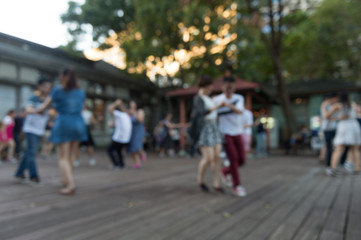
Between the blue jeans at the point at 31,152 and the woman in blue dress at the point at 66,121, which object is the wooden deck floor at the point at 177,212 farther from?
the woman in blue dress at the point at 66,121

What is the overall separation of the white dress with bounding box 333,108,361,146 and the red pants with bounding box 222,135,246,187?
103 inches

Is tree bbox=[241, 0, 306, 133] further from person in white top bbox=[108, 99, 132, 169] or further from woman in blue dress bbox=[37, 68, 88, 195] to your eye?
woman in blue dress bbox=[37, 68, 88, 195]

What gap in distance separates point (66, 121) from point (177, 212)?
1.85 m

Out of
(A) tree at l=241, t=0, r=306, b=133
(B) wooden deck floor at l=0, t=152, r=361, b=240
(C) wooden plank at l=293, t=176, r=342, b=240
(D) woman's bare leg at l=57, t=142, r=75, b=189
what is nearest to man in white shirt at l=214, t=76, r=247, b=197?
(B) wooden deck floor at l=0, t=152, r=361, b=240

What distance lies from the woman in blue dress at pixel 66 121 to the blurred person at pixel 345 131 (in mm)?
4653

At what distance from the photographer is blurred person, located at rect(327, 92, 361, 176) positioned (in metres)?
5.01

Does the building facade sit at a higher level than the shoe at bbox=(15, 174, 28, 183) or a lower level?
higher

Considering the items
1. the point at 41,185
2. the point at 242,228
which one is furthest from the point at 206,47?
the point at 242,228

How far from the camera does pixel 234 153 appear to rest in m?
3.51

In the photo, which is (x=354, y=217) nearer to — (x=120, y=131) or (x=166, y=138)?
(x=120, y=131)

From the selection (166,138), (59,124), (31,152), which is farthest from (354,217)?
(166,138)

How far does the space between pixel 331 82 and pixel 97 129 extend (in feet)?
48.5

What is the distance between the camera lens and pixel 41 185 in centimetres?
403

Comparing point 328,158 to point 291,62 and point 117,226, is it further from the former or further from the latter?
point 291,62
